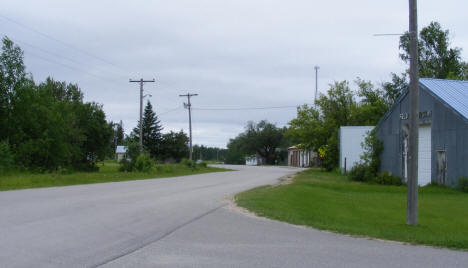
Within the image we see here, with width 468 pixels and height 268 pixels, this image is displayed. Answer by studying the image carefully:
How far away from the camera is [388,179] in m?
31.0

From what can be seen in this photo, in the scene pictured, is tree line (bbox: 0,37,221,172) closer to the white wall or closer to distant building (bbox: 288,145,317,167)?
the white wall

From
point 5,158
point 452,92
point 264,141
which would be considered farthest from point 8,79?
point 264,141

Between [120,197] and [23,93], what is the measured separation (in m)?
31.2

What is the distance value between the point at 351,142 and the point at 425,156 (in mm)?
15540

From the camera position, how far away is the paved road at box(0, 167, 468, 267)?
759cm

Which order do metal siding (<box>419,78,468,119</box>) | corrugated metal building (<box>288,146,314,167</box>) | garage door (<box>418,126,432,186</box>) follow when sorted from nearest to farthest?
1. metal siding (<box>419,78,468,119</box>)
2. garage door (<box>418,126,432,186</box>)
3. corrugated metal building (<box>288,146,314,167</box>)

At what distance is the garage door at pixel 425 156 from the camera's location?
28484mm

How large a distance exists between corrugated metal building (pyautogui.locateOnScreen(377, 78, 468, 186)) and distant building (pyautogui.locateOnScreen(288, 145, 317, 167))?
43.5 meters

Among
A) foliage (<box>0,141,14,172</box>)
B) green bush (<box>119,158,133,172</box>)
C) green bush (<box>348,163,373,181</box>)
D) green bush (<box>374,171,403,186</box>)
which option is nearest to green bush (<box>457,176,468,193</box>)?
green bush (<box>374,171,403,186</box>)

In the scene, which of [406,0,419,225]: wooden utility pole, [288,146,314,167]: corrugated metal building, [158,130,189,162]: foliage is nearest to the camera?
[406,0,419,225]: wooden utility pole

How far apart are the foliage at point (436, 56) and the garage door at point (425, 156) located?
23.8 meters

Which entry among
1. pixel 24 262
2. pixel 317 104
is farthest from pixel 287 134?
pixel 24 262

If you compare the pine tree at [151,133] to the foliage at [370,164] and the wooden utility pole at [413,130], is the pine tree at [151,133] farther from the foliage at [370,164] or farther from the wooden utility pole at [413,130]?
the wooden utility pole at [413,130]

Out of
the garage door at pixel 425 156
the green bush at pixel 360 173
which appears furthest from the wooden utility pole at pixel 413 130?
the green bush at pixel 360 173
